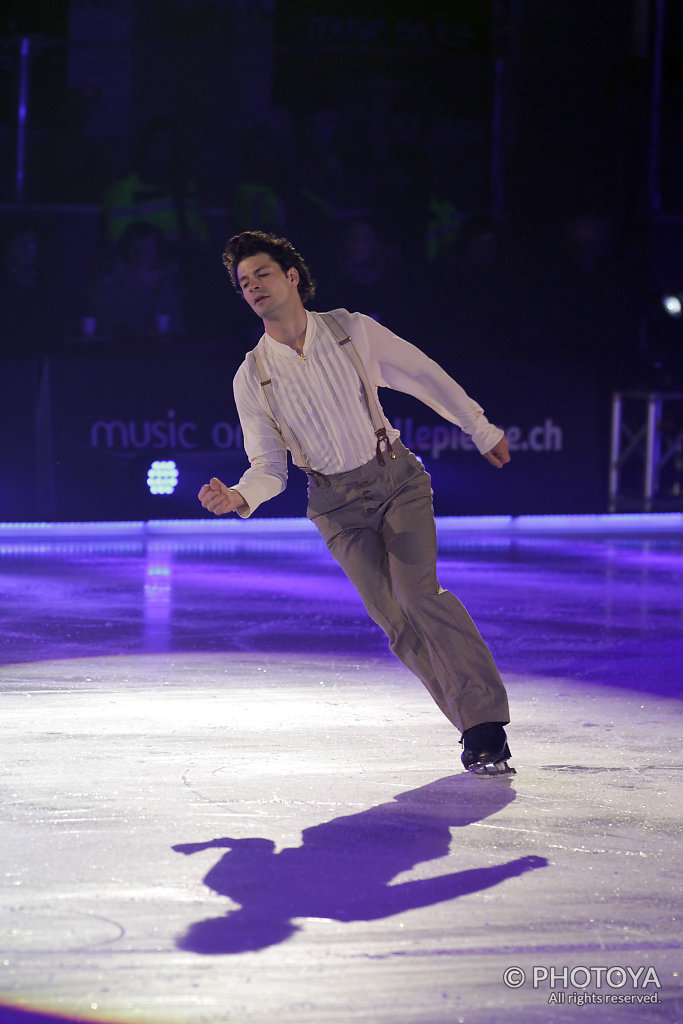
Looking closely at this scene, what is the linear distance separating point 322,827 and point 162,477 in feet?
29.0

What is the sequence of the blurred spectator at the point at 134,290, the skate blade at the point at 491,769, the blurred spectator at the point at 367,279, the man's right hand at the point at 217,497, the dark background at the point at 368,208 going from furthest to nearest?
1. the blurred spectator at the point at 367,279
2. the blurred spectator at the point at 134,290
3. the dark background at the point at 368,208
4. the skate blade at the point at 491,769
5. the man's right hand at the point at 217,497

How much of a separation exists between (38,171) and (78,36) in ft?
5.21

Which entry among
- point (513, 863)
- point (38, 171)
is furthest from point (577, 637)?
point (38, 171)

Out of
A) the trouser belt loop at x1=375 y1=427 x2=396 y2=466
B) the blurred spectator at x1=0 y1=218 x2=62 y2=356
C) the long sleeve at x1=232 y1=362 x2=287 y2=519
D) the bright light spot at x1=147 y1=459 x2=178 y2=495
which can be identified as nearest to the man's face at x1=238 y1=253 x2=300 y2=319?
the long sleeve at x1=232 y1=362 x2=287 y2=519

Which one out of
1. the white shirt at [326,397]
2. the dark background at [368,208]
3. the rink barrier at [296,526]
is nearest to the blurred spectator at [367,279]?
the dark background at [368,208]

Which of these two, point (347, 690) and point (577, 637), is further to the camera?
point (577, 637)

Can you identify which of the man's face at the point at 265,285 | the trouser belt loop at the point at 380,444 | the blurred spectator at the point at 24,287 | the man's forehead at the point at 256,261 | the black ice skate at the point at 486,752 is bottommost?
the black ice skate at the point at 486,752

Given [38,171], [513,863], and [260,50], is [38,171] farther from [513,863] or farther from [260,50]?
[513,863]

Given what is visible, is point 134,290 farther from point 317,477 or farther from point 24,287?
point 317,477

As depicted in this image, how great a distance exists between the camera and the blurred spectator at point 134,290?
41.4 ft

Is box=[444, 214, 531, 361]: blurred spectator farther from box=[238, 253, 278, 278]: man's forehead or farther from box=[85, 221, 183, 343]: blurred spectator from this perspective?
box=[238, 253, 278, 278]: man's forehead

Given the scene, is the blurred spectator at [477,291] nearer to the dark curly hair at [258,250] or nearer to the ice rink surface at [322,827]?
the ice rink surface at [322,827]

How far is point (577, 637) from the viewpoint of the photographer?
679 cm

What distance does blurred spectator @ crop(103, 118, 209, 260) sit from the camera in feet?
42.2
